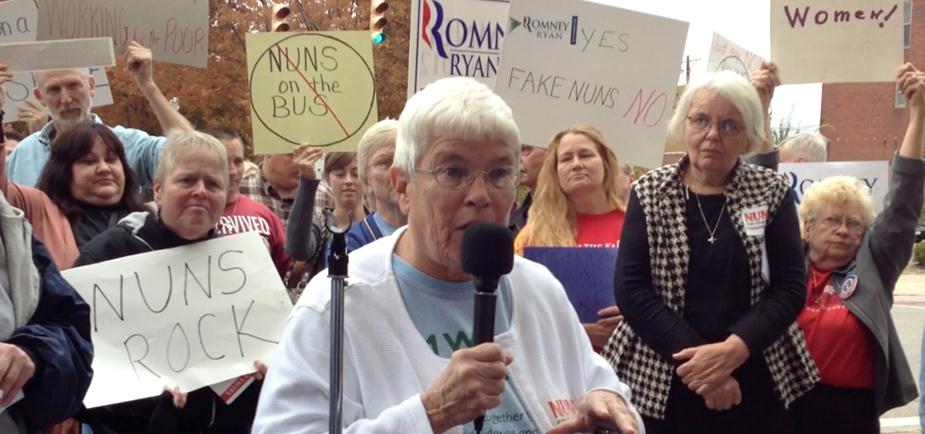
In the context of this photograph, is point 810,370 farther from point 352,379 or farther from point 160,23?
point 160,23

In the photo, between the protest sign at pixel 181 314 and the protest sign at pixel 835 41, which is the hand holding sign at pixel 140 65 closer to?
the protest sign at pixel 181 314

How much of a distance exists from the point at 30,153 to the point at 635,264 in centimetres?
338

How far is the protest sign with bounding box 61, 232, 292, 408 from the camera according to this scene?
4.28 metres

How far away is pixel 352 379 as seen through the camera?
8.19ft

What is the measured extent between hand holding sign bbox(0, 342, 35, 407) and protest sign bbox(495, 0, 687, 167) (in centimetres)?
320

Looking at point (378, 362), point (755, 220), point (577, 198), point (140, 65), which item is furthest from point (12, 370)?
point (140, 65)

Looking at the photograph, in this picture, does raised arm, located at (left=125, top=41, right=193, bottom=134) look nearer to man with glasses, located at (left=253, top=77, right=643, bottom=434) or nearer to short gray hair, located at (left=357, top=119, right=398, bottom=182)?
short gray hair, located at (left=357, top=119, right=398, bottom=182)

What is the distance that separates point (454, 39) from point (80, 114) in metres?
2.13

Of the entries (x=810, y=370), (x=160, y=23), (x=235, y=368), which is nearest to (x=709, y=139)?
(x=810, y=370)

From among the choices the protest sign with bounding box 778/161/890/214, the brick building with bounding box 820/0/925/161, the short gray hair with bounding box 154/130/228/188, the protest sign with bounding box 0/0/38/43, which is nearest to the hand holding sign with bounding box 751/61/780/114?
the protest sign with bounding box 778/161/890/214

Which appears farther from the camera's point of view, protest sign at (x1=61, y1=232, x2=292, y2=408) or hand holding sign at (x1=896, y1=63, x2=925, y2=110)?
hand holding sign at (x1=896, y1=63, x2=925, y2=110)

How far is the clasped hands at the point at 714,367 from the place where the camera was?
13.8 feet

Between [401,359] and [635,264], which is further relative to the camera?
[635,264]

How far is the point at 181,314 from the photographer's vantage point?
445 cm
